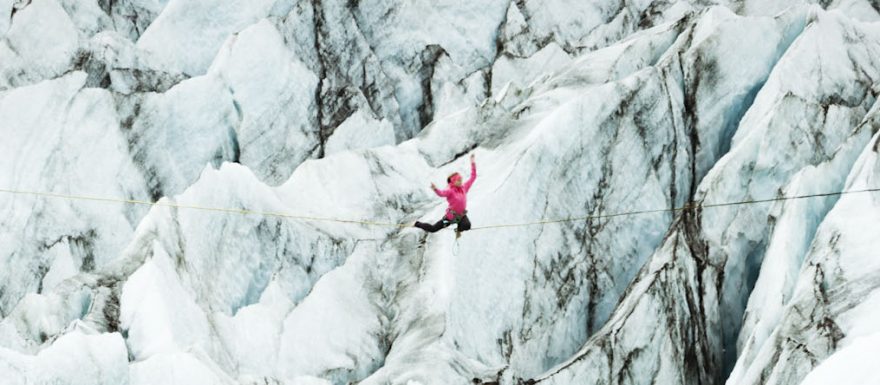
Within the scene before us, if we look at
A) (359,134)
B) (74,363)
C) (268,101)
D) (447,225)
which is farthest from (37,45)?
(74,363)

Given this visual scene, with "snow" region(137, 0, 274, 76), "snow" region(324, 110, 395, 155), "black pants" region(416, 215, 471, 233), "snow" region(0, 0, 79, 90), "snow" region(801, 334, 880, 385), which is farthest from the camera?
"snow" region(137, 0, 274, 76)

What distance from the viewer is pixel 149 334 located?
648 inches

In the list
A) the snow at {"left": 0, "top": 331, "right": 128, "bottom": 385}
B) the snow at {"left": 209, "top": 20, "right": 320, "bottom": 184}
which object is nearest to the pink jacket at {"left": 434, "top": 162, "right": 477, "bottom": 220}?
the snow at {"left": 0, "top": 331, "right": 128, "bottom": 385}

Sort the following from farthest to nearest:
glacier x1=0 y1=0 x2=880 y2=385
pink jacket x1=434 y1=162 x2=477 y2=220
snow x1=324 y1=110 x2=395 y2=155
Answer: snow x1=324 y1=110 x2=395 y2=155 < pink jacket x1=434 y1=162 x2=477 y2=220 < glacier x1=0 y1=0 x2=880 y2=385

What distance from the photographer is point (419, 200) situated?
884 inches

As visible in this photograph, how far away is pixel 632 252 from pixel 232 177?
8.66m

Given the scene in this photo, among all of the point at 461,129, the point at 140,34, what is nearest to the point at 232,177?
the point at 461,129

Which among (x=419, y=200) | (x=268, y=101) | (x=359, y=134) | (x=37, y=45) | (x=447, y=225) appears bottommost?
(x=447, y=225)

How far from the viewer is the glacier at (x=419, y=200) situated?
1747 cm

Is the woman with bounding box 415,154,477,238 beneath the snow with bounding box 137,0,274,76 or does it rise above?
beneath

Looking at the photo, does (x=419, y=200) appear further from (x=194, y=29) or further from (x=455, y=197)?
(x=194, y=29)

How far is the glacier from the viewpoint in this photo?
17.5 meters

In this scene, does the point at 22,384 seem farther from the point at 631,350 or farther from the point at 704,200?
the point at 704,200

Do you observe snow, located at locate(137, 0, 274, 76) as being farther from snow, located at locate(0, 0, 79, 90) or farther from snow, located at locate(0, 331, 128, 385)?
snow, located at locate(0, 331, 128, 385)
